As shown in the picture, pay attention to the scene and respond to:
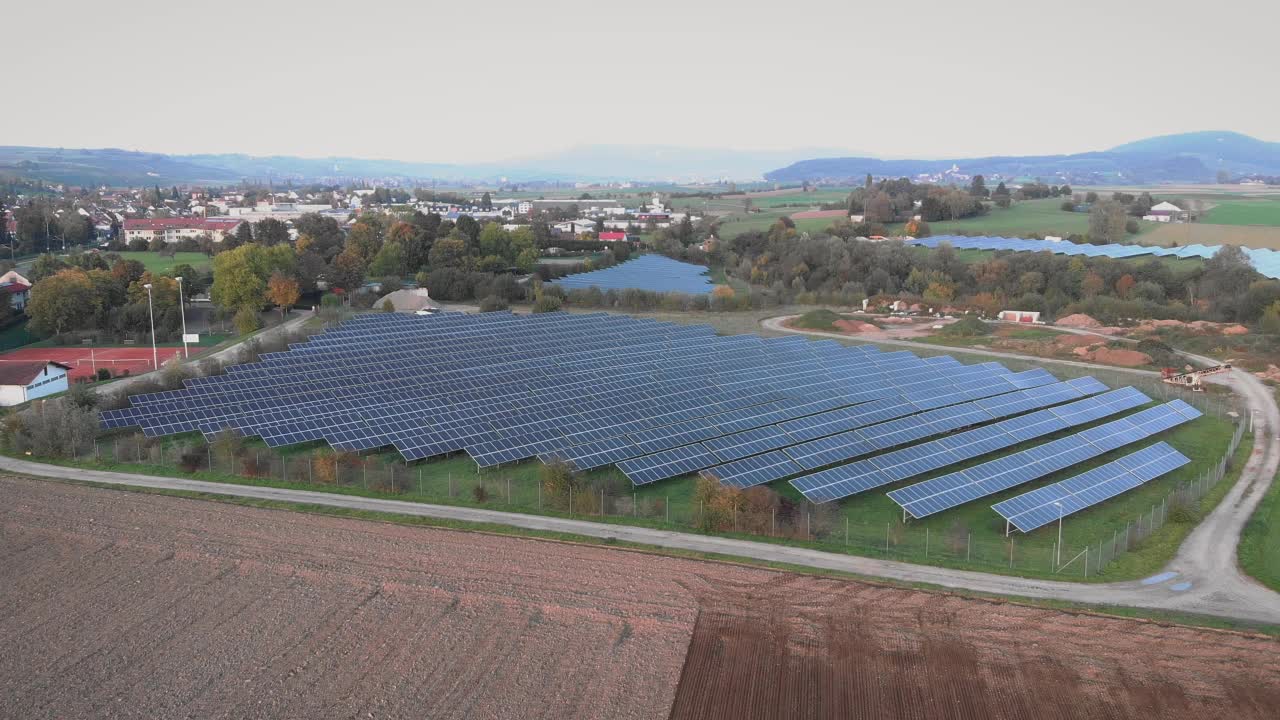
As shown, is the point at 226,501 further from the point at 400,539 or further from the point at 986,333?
the point at 986,333

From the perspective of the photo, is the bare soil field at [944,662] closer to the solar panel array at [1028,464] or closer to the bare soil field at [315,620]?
the bare soil field at [315,620]

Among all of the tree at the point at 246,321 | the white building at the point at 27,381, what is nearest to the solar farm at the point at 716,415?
the white building at the point at 27,381

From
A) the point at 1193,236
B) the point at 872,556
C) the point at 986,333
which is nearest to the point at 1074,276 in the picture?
the point at 986,333

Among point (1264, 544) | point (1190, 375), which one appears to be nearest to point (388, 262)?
point (1190, 375)

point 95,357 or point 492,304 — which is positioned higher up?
point 492,304

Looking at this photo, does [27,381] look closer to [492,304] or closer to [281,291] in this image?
[281,291]
